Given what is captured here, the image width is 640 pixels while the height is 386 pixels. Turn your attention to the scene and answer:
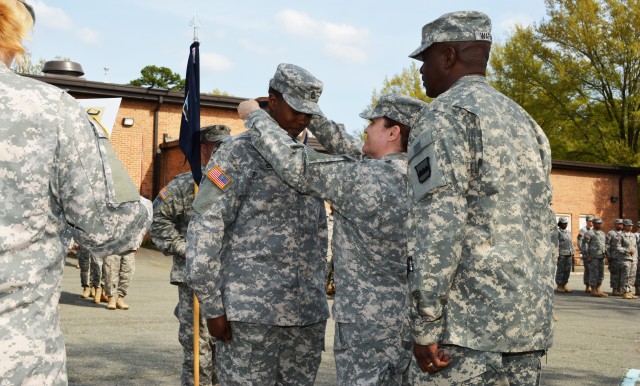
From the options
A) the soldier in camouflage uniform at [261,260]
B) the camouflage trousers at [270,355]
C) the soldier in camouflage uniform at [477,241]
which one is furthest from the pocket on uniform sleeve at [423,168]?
the camouflage trousers at [270,355]

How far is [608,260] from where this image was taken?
2125cm

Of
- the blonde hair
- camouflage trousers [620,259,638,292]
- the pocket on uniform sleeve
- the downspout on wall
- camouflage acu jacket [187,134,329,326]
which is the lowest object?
camouflage trousers [620,259,638,292]

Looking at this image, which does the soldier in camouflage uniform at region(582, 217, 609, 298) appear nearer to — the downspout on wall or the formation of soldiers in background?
the formation of soldiers in background

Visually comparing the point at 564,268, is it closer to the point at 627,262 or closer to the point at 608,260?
the point at 608,260

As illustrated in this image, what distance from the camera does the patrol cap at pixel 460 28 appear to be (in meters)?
3.17

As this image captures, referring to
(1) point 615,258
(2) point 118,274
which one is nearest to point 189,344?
(2) point 118,274

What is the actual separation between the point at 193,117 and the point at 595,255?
57.3 ft

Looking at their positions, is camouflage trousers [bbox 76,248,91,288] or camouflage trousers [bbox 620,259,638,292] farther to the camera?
camouflage trousers [bbox 620,259,638,292]

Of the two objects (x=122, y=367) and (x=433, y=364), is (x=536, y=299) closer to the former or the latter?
(x=433, y=364)

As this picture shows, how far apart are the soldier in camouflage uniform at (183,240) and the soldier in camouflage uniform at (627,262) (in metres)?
16.8

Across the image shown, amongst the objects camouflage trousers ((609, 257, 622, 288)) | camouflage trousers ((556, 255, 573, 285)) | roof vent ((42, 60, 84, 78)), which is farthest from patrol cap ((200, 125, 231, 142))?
roof vent ((42, 60, 84, 78))

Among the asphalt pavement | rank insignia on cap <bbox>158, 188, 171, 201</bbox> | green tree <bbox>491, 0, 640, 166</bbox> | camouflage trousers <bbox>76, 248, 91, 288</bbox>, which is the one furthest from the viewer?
green tree <bbox>491, 0, 640, 166</bbox>

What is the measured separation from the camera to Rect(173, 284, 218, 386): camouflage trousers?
6.04m

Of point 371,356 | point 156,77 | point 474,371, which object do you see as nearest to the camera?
point 474,371
